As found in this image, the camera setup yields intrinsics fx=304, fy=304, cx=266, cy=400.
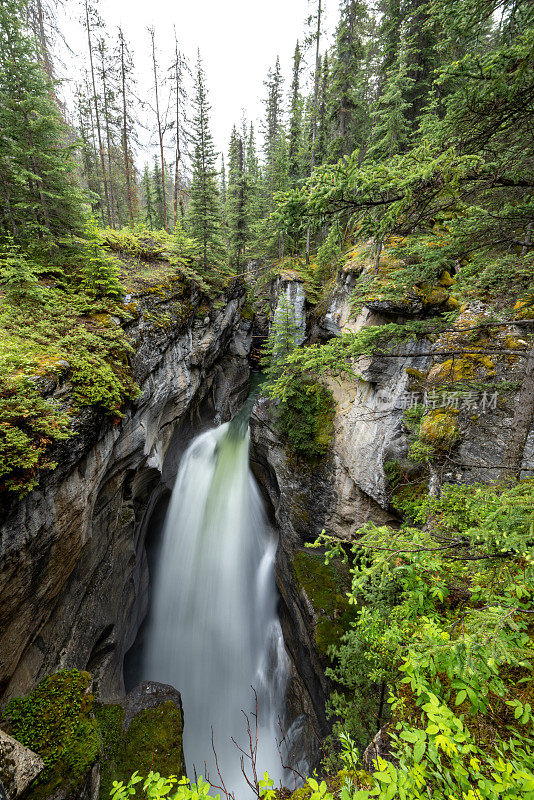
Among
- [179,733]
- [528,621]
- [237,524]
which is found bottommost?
[179,733]

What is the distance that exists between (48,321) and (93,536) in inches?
212

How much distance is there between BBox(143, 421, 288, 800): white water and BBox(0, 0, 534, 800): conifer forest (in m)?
0.09

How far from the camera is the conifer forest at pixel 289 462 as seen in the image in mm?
2906

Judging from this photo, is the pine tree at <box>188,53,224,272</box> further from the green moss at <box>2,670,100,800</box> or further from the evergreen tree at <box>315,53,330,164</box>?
the green moss at <box>2,670,100,800</box>

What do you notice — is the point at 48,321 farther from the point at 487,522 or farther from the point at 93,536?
the point at 487,522

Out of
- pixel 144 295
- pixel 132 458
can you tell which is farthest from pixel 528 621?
pixel 144 295

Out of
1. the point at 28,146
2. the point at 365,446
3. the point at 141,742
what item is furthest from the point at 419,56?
the point at 141,742

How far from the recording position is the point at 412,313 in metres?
8.33

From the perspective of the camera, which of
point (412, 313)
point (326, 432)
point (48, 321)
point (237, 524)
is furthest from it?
point (237, 524)

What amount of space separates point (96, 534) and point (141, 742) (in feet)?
16.1

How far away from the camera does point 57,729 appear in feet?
13.0

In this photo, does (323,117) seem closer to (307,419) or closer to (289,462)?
(307,419)

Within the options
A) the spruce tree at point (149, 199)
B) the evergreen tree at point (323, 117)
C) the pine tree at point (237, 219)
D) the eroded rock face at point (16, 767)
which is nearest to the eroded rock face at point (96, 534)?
the eroded rock face at point (16, 767)

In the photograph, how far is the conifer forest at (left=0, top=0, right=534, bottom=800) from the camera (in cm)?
291
